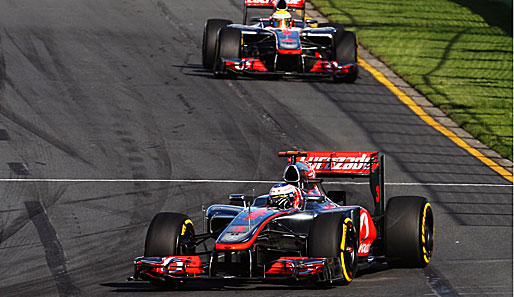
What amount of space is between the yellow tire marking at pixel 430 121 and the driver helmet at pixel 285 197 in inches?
302

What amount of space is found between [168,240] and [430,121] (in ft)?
37.8

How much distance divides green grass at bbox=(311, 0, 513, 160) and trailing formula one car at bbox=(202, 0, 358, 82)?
2.29 meters

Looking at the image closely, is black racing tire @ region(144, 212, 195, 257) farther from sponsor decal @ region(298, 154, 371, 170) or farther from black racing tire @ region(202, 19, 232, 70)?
black racing tire @ region(202, 19, 232, 70)

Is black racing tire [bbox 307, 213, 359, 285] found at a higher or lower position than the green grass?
higher

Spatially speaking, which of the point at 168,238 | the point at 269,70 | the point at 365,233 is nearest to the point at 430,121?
the point at 269,70

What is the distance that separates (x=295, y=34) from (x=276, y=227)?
11060 millimetres

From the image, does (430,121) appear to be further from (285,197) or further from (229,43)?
(285,197)

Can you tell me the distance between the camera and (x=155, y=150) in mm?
19078

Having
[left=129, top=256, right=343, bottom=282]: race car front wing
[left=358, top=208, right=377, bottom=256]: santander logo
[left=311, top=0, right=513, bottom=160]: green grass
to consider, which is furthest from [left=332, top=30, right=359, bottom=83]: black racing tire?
[left=129, top=256, right=343, bottom=282]: race car front wing

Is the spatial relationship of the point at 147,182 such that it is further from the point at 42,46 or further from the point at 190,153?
the point at 42,46

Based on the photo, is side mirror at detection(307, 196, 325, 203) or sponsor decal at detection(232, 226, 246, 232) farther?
side mirror at detection(307, 196, 325, 203)

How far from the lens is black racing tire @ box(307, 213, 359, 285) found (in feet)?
37.3

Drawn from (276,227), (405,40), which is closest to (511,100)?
(405,40)

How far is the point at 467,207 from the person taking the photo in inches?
662
